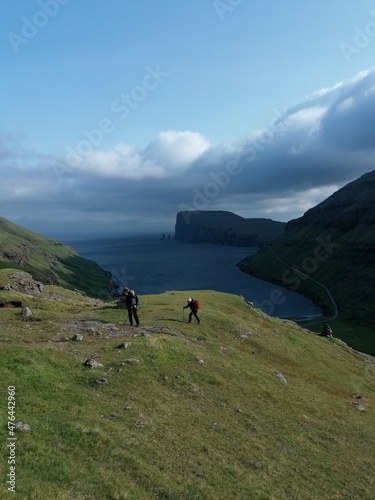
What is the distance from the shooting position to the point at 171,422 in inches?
757

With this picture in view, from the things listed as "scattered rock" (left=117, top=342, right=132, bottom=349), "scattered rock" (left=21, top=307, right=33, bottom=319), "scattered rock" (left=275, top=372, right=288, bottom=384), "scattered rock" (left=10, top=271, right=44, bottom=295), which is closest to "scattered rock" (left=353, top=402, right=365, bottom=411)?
"scattered rock" (left=275, top=372, right=288, bottom=384)

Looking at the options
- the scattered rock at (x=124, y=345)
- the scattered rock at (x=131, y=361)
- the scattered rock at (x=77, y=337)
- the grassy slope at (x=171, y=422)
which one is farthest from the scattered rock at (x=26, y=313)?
the scattered rock at (x=131, y=361)

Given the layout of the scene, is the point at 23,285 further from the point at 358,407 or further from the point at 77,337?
the point at 358,407

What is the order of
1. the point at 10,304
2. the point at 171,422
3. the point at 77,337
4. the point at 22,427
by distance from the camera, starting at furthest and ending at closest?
the point at 10,304
the point at 77,337
the point at 171,422
the point at 22,427

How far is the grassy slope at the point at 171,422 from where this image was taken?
47.4ft

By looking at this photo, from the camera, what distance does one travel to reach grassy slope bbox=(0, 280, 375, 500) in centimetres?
1445

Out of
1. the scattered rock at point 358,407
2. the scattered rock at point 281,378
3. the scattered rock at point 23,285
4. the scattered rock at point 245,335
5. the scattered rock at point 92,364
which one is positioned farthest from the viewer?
the scattered rock at point 23,285

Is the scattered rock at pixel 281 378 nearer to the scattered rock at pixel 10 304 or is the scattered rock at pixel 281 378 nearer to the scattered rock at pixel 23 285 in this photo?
the scattered rock at pixel 10 304

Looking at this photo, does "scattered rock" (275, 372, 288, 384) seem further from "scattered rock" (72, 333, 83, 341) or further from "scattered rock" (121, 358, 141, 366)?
"scattered rock" (72, 333, 83, 341)

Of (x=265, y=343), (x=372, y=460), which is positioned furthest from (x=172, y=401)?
(x=265, y=343)

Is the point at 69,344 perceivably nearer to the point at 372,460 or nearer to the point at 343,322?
the point at 372,460

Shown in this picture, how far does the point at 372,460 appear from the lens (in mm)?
21891

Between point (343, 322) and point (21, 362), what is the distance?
498ft

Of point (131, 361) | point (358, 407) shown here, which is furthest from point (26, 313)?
point (358, 407)
